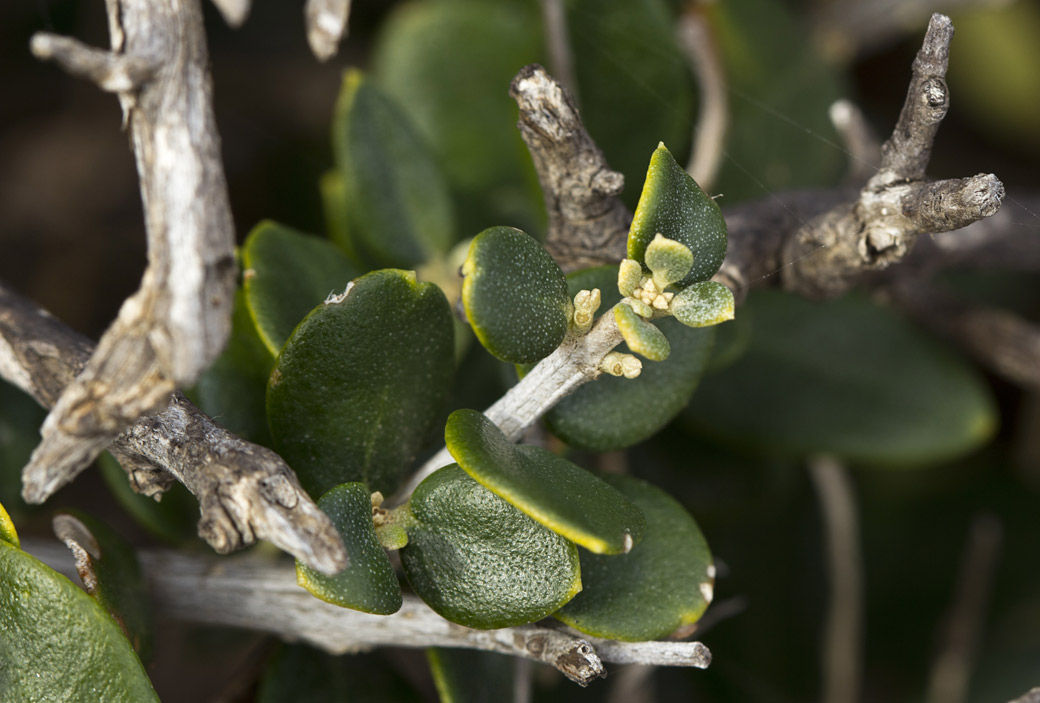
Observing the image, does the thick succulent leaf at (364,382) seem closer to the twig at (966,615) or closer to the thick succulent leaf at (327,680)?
the thick succulent leaf at (327,680)

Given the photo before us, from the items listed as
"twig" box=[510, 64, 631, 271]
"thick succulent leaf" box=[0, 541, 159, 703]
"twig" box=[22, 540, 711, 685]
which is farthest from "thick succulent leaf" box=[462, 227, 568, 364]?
"thick succulent leaf" box=[0, 541, 159, 703]

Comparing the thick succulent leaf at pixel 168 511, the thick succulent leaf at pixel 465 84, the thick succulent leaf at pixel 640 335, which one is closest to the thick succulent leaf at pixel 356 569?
the thick succulent leaf at pixel 640 335

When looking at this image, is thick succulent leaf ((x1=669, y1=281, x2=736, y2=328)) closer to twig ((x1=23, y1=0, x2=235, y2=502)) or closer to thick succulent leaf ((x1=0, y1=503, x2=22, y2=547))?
twig ((x1=23, y1=0, x2=235, y2=502))

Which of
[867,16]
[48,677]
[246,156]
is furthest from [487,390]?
[867,16]

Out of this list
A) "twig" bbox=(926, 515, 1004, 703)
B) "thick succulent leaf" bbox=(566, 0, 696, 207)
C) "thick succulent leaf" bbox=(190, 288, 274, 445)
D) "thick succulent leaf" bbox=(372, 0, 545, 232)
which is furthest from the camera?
"twig" bbox=(926, 515, 1004, 703)

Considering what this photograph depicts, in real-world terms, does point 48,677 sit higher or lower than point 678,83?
lower

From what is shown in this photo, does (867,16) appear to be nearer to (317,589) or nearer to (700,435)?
(700,435)
